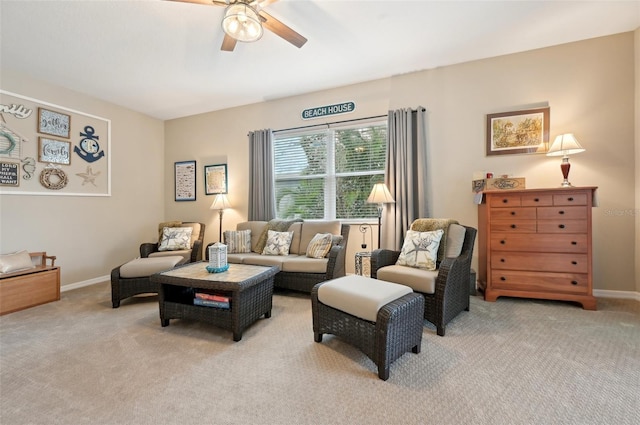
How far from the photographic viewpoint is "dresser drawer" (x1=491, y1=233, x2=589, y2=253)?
266 cm

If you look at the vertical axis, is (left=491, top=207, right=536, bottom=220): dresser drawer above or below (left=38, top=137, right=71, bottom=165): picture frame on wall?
below

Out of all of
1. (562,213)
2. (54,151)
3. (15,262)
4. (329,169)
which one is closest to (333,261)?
(329,169)

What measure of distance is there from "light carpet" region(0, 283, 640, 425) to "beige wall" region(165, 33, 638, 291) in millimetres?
1018

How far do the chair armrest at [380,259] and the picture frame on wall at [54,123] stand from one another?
171 inches

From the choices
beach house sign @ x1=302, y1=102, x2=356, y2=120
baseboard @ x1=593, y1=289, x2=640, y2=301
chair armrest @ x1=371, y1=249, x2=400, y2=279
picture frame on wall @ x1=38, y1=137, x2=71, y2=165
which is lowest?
baseboard @ x1=593, y1=289, x2=640, y2=301

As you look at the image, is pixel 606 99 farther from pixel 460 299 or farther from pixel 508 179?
pixel 460 299

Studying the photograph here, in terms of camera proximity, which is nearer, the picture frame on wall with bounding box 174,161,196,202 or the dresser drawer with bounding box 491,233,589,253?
the dresser drawer with bounding box 491,233,589,253

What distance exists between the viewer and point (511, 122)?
323 centimetres

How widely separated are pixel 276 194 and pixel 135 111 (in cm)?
283

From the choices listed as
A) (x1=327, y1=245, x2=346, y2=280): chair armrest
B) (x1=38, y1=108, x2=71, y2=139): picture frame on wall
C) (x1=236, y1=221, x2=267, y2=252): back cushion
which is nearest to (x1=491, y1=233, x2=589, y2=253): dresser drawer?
(x1=327, y1=245, x2=346, y2=280): chair armrest

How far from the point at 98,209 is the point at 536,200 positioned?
5648 millimetres

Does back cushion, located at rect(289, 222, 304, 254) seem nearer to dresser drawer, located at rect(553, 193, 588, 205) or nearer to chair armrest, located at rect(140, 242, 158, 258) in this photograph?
chair armrest, located at rect(140, 242, 158, 258)

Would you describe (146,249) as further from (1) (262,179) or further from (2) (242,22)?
(2) (242,22)

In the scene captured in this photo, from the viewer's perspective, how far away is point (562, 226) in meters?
2.70
